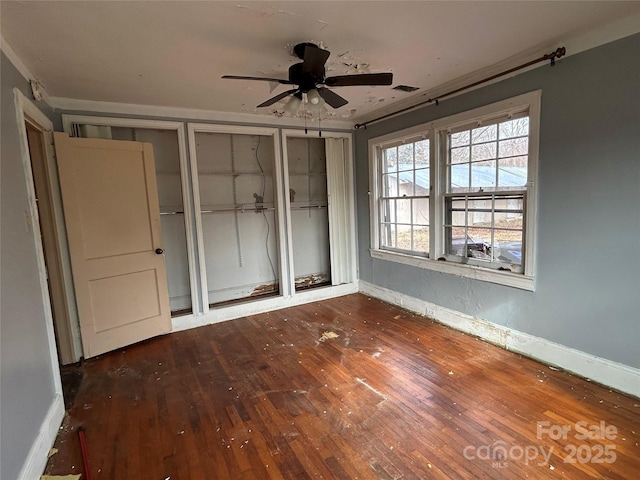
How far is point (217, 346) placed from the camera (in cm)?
335

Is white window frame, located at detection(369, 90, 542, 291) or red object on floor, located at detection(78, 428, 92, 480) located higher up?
white window frame, located at detection(369, 90, 542, 291)

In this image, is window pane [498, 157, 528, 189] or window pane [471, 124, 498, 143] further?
window pane [471, 124, 498, 143]

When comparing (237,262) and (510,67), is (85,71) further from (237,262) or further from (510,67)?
(510,67)

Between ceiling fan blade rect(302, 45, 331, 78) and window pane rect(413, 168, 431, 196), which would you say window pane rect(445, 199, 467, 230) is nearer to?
window pane rect(413, 168, 431, 196)

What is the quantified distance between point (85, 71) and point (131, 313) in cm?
224

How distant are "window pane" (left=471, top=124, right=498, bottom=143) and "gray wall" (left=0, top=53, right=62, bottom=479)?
3593 mm

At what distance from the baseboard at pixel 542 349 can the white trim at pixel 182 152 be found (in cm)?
263

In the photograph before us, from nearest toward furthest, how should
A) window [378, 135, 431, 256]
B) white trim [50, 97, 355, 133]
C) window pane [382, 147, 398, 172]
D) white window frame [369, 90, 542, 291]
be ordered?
white window frame [369, 90, 542, 291] → white trim [50, 97, 355, 133] → window [378, 135, 431, 256] → window pane [382, 147, 398, 172]

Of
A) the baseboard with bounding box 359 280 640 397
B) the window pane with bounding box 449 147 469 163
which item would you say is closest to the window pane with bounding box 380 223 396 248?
the baseboard with bounding box 359 280 640 397

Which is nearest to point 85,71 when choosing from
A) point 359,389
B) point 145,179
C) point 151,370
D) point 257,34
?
point 145,179

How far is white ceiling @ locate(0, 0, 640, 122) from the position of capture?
72.3 inches

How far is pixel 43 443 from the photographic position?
1.90 meters

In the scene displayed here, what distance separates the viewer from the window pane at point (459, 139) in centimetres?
330

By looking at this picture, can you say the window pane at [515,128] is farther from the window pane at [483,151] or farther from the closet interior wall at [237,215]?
the closet interior wall at [237,215]
